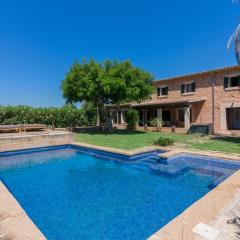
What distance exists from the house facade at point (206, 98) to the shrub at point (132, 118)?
1.30 metres

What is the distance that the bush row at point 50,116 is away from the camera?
22.7m

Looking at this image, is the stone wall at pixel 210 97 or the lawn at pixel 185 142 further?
the stone wall at pixel 210 97

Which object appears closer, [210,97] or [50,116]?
[210,97]

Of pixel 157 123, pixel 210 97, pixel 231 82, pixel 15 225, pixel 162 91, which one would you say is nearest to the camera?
pixel 15 225

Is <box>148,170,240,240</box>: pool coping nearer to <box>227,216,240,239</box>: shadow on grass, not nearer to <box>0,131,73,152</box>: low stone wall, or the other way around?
<box>227,216,240,239</box>: shadow on grass

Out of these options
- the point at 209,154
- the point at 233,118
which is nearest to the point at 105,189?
the point at 209,154

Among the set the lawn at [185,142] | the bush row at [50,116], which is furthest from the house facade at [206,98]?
the bush row at [50,116]

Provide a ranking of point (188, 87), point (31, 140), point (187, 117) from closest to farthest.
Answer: point (31, 140) → point (187, 117) → point (188, 87)

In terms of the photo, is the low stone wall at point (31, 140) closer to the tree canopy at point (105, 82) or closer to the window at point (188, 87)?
the tree canopy at point (105, 82)

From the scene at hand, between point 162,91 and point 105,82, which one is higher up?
point 162,91

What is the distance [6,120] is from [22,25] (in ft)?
34.6

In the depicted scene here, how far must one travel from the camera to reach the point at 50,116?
25.4m

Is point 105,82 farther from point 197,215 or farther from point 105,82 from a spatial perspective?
point 197,215

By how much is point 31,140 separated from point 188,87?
18.9 meters
